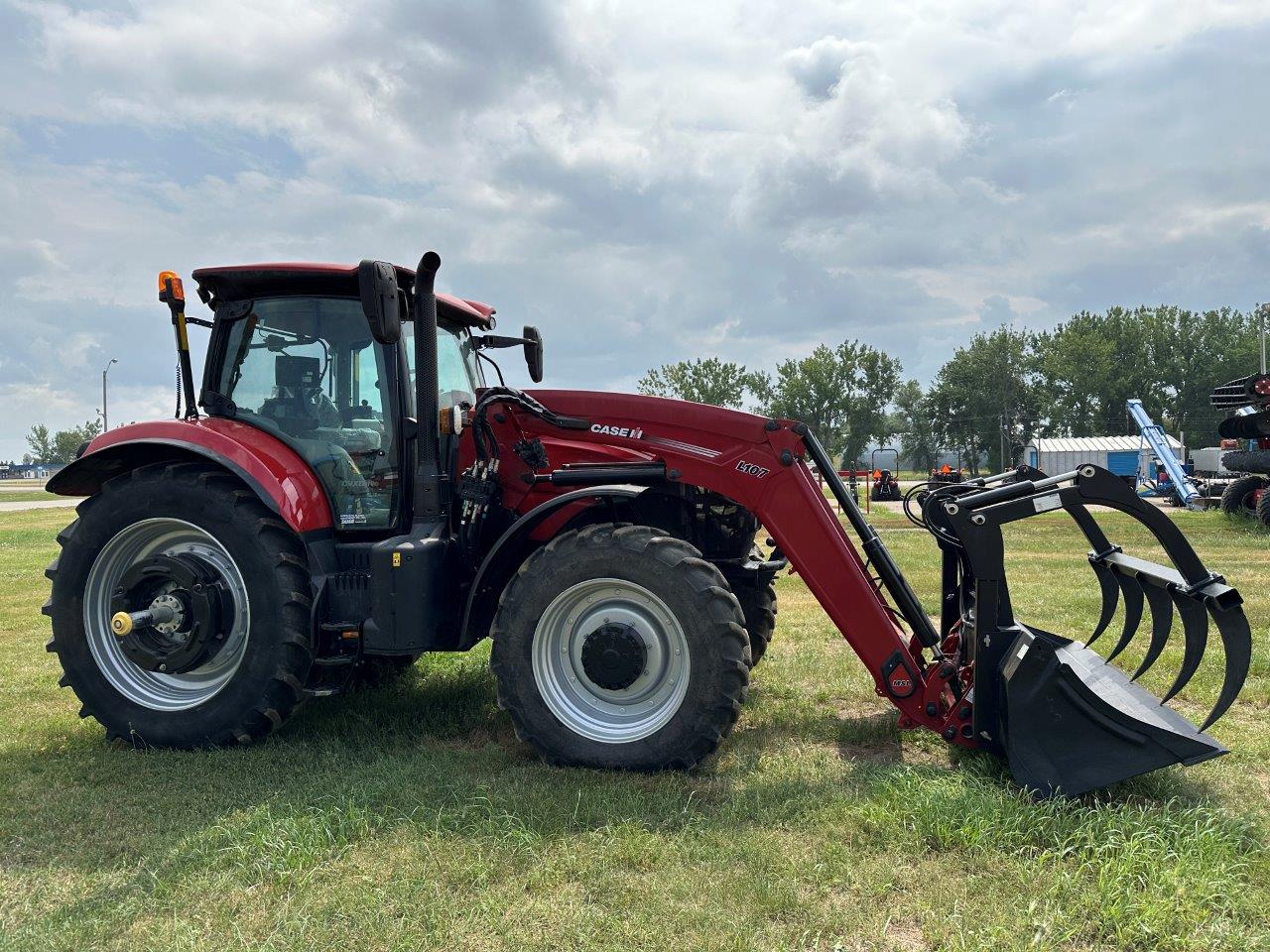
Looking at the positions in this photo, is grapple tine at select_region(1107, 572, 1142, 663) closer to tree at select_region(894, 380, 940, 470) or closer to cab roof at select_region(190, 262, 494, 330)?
cab roof at select_region(190, 262, 494, 330)

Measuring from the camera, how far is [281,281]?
4.98m

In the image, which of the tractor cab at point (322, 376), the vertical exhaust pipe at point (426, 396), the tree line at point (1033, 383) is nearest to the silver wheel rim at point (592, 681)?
the vertical exhaust pipe at point (426, 396)

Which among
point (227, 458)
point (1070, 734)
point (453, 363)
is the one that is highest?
point (453, 363)

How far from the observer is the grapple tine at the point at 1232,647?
3689 mm

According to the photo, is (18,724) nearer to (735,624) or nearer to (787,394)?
(735,624)

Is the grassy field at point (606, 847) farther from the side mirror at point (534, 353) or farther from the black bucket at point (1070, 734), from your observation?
the side mirror at point (534, 353)

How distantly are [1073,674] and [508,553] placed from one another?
8.63ft

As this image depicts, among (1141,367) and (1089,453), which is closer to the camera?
(1089,453)

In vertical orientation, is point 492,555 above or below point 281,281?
below

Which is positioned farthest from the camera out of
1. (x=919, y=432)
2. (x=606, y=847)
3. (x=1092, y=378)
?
(x=919, y=432)

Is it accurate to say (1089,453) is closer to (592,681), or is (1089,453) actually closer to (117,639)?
(592,681)

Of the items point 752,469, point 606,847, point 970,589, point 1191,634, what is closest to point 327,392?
point 752,469

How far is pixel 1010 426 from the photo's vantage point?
70062mm

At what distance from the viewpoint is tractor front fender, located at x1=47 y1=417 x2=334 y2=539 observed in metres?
4.59
